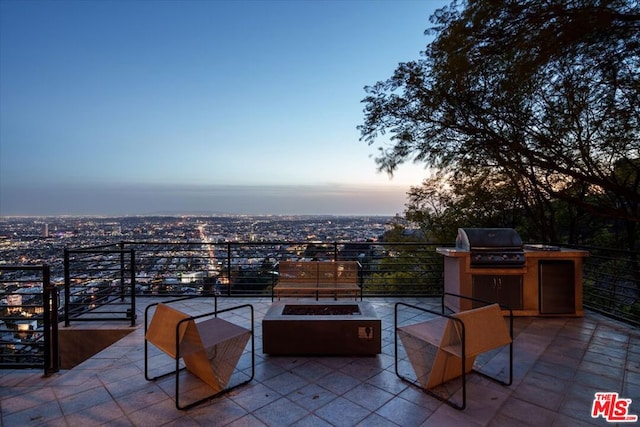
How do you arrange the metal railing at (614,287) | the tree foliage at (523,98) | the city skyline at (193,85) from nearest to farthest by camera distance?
the tree foliage at (523,98), the metal railing at (614,287), the city skyline at (193,85)

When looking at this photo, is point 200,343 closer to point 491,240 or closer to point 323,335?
point 323,335

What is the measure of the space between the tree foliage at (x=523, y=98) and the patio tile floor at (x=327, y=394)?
3240 millimetres

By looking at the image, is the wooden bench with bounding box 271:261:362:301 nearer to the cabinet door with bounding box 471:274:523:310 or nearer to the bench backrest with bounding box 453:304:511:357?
the cabinet door with bounding box 471:274:523:310

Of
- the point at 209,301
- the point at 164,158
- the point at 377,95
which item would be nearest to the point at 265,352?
the point at 209,301

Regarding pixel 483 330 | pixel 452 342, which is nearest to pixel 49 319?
pixel 452 342

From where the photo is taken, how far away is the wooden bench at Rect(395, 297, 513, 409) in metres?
2.05

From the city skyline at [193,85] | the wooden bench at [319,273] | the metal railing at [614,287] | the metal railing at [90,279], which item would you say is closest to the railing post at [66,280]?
the metal railing at [90,279]

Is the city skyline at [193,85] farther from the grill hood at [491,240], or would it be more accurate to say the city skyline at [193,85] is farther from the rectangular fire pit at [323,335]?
the rectangular fire pit at [323,335]

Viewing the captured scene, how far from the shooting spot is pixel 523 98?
5238 mm

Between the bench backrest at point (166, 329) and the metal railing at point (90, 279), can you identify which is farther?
the metal railing at point (90, 279)

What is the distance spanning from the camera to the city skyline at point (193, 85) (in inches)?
264

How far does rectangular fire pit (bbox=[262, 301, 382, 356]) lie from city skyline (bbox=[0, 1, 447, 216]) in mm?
4348

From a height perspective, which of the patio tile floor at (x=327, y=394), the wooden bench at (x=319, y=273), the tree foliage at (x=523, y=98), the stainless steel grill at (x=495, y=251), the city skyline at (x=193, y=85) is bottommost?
the patio tile floor at (x=327, y=394)

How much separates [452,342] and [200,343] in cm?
185
